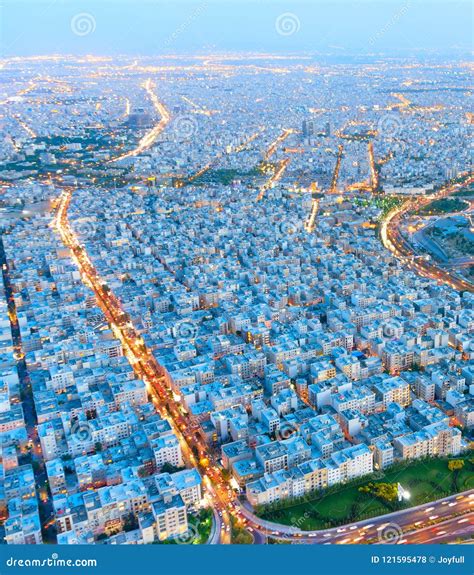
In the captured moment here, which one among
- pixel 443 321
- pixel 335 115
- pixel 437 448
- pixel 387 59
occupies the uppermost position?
pixel 387 59

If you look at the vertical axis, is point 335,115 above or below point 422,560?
above

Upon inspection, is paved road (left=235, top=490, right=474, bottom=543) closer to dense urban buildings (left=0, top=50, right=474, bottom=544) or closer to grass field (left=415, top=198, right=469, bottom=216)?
dense urban buildings (left=0, top=50, right=474, bottom=544)

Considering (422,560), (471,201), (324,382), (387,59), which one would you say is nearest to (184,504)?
(422,560)

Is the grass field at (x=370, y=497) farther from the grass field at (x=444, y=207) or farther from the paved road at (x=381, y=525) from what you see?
the grass field at (x=444, y=207)

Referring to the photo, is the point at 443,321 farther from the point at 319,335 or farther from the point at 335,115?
the point at 335,115

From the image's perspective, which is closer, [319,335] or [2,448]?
[2,448]

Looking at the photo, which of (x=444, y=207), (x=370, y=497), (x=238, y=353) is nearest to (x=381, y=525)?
(x=370, y=497)

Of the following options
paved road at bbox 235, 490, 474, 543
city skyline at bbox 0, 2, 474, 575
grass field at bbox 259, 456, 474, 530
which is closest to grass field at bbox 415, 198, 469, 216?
city skyline at bbox 0, 2, 474, 575
